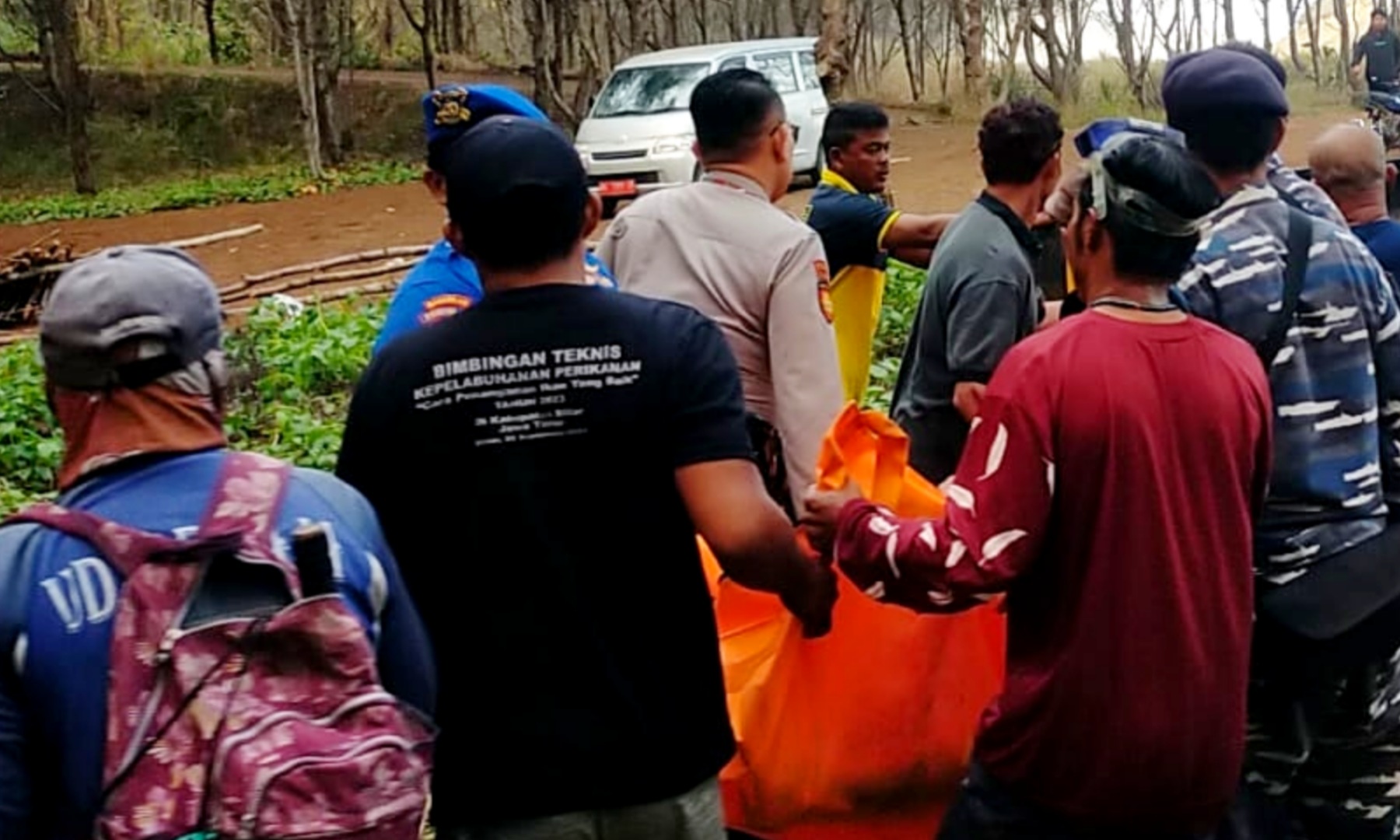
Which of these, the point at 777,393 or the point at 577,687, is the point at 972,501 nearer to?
the point at 577,687

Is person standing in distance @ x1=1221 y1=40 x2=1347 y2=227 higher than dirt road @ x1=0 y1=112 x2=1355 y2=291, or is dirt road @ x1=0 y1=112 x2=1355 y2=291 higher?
person standing in distance @ x1=1221 y1=40 x2=1347 y2=227

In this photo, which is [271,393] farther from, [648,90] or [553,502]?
[648,90]

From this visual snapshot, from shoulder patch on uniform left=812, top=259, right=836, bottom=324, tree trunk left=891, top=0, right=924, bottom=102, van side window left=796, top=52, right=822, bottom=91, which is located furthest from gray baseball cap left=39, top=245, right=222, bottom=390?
tree trunk left=891, top=0, right=924, bottom=102

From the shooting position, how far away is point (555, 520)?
8.97 feet

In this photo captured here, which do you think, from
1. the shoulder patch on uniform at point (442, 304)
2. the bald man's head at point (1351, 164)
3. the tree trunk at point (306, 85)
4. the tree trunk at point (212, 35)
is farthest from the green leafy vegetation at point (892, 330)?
the tree trunk at point (212, 35)

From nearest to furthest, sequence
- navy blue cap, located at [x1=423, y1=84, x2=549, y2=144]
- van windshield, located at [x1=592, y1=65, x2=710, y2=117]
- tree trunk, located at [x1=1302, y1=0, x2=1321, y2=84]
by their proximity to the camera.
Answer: navy blue cap, located at [x1=423, y1=84, x2=549, y2=144] → van windshield, located at [x1=592, y1=65, x2=710, y2=117] → tree trunk, located at [x1=1302, y1=0, x2=1321, y2=84]

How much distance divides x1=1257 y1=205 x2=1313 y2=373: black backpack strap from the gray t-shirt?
4.42 ft

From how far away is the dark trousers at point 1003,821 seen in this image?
117 inches

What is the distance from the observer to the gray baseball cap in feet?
7.21

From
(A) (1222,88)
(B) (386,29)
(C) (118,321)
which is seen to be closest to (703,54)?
(B) (386,29)

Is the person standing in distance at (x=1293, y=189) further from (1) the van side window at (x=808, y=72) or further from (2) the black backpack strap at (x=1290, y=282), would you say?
(1) the van side window at (x=808, y=72)

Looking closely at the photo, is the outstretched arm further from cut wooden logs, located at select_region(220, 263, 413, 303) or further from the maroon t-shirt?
cut wooden logs, located at select_region(220, 263, 413, 303)

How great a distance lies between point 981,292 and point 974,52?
89.9ft

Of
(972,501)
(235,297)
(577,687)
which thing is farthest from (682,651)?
(235,297)
